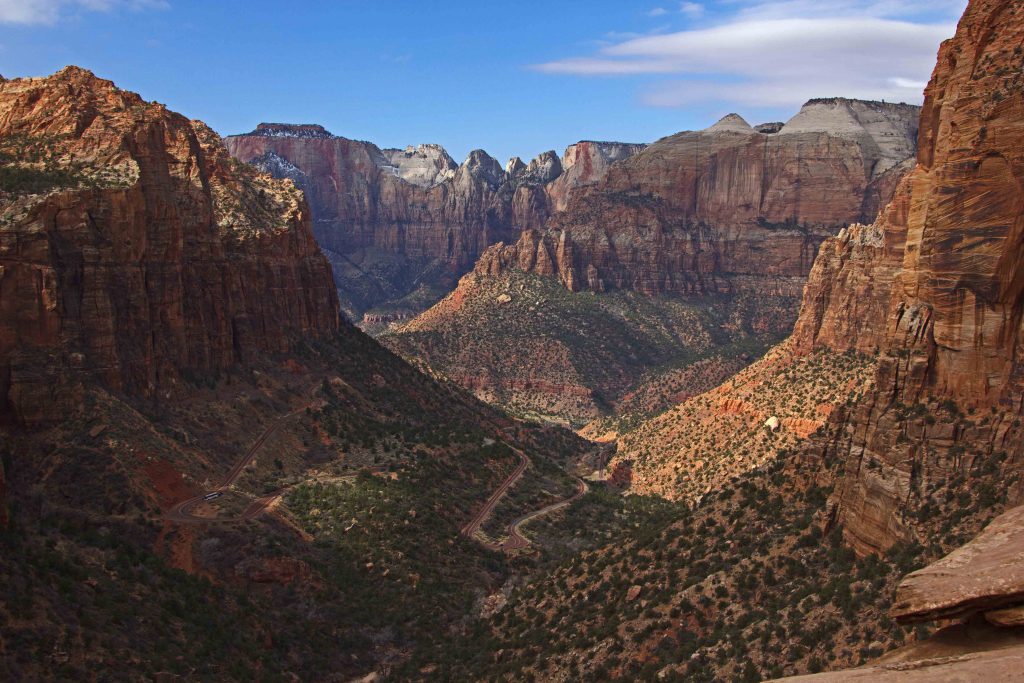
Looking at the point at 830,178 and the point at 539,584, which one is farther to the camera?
the point at 830,178

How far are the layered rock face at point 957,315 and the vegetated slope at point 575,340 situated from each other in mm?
106370

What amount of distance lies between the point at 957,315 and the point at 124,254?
5767 cm

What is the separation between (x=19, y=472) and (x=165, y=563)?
10.8 meters

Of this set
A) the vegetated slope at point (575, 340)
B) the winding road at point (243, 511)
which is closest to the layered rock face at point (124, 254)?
the winding road at point (243, 511)

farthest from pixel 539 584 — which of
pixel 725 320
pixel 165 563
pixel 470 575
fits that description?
pixel 725 320

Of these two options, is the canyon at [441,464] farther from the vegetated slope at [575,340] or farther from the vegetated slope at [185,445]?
the vegetated slope at [575,340]

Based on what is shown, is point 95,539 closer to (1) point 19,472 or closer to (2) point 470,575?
(1) point 19,472

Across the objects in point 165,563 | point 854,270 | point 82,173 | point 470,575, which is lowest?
point 470,575

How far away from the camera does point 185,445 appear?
74188 mm

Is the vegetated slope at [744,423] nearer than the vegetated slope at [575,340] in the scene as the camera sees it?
Yes

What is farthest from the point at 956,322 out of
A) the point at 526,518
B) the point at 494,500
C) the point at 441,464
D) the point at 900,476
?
the point at 441,464

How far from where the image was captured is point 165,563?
59406mm

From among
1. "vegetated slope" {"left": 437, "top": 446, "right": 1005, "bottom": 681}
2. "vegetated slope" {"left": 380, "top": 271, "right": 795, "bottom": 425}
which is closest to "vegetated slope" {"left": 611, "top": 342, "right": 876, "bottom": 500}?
"vegetated slope" {"left": 437, "top": 446, "right": 1005, "bottom": 681}

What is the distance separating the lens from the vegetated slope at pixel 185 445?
51.0 metres
